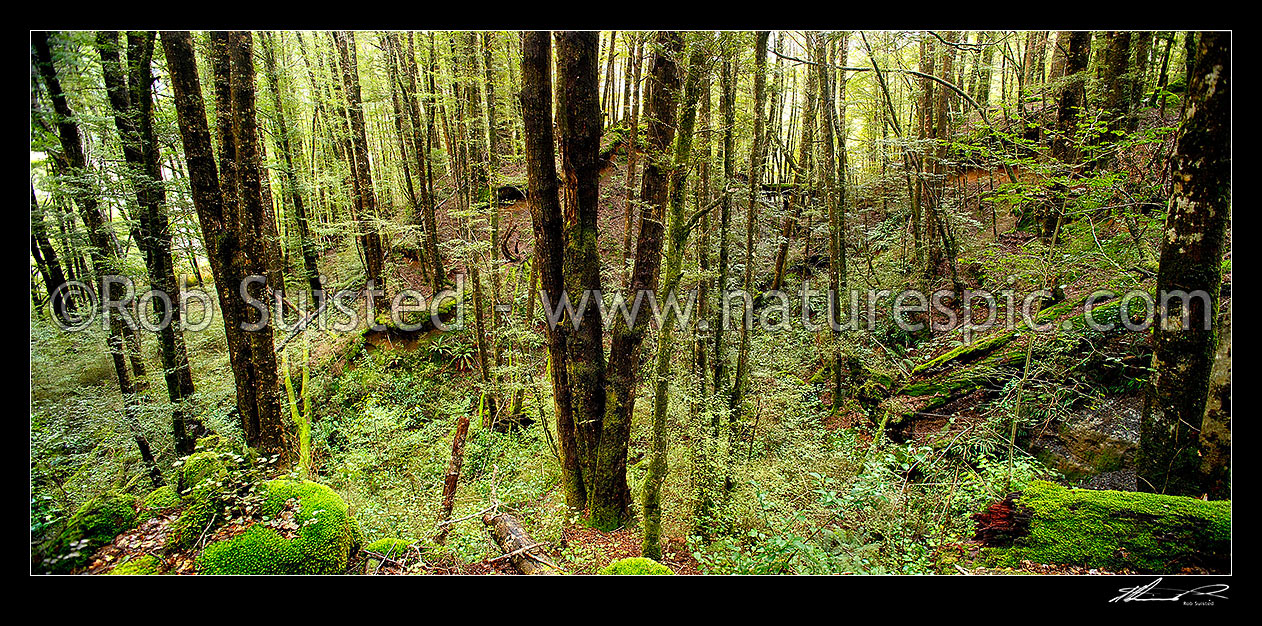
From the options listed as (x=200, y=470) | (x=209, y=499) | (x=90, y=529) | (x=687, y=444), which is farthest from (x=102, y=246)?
(x=687, y=444)

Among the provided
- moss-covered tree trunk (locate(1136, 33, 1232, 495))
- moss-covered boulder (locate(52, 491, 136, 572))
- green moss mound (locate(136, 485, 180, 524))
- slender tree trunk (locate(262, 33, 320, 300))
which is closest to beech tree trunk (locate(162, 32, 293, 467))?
green moss mound (locate(136, 485, 180, 524))

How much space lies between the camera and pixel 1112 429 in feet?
16.7

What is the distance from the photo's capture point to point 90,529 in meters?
2.71

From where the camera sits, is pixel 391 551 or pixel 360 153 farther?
pixel 360 153

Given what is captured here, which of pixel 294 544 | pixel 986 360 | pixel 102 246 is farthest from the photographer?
pixel 986 360

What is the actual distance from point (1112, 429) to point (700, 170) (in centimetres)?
596

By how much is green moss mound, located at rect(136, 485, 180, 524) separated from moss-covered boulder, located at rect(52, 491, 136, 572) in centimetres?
5

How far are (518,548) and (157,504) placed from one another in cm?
243

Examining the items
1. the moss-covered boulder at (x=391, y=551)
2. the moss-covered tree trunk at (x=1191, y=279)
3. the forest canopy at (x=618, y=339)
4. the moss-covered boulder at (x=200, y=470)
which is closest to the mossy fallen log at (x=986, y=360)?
the forest canopy at (x=618, y=339)

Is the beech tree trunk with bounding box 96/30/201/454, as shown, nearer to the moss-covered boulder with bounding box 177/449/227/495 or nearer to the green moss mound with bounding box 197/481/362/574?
the moss-covered boulder with bounding box 177/449/227/495

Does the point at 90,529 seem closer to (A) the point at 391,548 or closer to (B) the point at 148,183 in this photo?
(A) the point at 391,548
